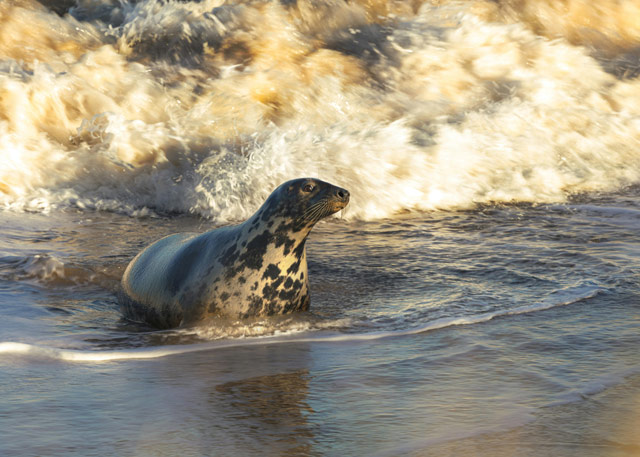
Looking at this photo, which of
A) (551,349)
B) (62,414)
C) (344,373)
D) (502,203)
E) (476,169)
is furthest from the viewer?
(476,169)

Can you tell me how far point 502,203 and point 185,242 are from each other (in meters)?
3.93

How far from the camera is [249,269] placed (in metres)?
4.42

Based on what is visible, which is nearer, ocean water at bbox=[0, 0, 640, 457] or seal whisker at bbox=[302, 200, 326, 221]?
ocean water at bbox=[0, 0, 640, 457]

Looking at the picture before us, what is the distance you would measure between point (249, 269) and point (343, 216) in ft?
10.3

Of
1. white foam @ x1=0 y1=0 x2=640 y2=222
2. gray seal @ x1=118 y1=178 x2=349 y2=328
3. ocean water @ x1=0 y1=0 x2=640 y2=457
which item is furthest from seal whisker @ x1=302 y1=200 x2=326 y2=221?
white foam @ x1=0 y1=0 x2=640 y2=222

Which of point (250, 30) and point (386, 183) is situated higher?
point (250, 30)

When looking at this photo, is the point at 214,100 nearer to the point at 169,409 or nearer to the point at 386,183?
the point at 386,183

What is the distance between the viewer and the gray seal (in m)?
4.39

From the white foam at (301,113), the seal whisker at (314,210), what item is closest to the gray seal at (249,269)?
the seal whisker at (314,210)

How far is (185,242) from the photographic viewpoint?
4.75 meters

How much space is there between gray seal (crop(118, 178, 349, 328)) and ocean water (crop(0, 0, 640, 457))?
0.15 metres

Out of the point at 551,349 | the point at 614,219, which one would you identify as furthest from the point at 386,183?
the point at 551,349

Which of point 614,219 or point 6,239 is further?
point 614,219

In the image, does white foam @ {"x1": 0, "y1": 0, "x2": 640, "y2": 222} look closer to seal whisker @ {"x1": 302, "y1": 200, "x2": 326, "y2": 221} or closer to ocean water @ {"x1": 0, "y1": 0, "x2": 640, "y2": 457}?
ocean water @ {"x1": 0, "y1": 0, "x2": 640, "y2": 457}
